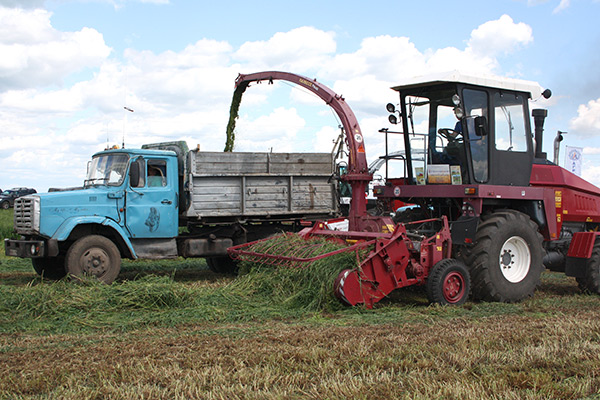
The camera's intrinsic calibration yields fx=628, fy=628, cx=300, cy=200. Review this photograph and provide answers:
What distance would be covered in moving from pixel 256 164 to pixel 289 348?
6.47 meters

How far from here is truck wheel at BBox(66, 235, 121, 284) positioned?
31.9ft

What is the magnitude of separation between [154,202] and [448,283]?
531cm

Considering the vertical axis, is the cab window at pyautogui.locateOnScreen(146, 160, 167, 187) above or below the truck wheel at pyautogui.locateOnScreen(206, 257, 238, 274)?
above

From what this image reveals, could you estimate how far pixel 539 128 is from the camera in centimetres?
1009

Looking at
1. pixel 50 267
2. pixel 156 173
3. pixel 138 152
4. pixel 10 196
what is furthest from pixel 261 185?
pixel 10 196

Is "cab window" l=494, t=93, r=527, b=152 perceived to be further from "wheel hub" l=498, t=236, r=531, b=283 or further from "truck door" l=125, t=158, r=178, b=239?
"truck door" l=125, t=158, r=178, b=239

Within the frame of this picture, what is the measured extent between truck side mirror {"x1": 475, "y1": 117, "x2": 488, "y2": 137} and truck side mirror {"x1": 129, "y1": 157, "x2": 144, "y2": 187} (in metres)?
5.53

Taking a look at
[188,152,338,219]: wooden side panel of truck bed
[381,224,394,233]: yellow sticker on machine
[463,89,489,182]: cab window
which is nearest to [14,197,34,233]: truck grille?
[188,152,338,219]: wooden side panel of truck bed

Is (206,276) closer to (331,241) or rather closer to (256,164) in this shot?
(256,164)

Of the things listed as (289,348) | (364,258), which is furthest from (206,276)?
(289,348)

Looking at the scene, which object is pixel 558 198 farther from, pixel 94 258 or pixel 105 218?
pixel 94 258

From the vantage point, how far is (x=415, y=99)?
10031 mm

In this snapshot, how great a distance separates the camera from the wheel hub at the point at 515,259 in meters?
9.09

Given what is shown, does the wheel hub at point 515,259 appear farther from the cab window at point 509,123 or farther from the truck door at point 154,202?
the truck door at point 154,202
